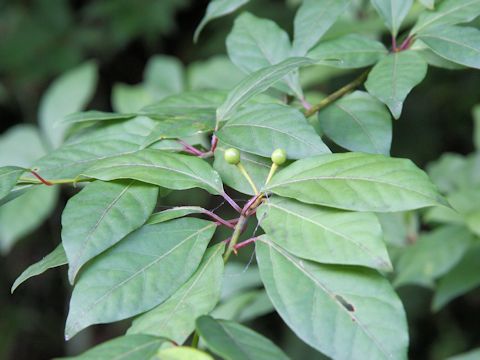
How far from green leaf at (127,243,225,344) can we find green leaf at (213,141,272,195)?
12 cm

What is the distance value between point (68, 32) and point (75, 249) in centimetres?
268

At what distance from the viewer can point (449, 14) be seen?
3.27 ft

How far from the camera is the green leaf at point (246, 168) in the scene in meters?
0.83

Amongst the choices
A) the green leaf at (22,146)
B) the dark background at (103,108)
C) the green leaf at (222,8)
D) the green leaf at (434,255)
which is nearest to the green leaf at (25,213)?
the green leaf at (22,146)

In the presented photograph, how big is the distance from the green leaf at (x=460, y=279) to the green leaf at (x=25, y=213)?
1.02 metres

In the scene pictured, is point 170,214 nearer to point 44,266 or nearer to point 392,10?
point 44,266

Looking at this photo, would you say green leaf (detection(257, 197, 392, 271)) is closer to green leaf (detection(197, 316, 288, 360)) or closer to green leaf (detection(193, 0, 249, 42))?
green leaf (detection(197, 316, 288, 360))

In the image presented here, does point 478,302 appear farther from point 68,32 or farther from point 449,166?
point 68,32

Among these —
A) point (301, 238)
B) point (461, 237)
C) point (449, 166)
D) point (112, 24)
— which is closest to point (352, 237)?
point (301, 238)

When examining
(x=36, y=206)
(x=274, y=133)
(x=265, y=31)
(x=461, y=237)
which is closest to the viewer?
(x=274, y=133)

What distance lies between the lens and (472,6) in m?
0.97

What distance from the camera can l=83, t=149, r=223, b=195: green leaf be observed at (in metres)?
0.77

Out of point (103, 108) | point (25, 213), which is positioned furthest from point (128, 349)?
point (103, 108)

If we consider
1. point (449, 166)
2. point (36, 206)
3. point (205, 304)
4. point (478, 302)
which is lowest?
point (478, 302)
